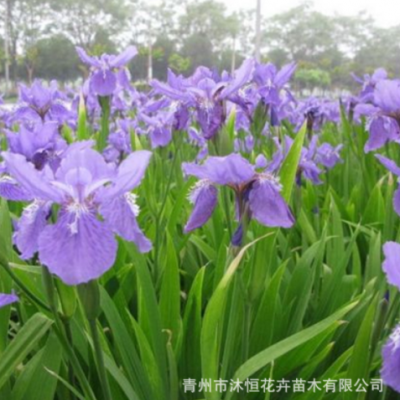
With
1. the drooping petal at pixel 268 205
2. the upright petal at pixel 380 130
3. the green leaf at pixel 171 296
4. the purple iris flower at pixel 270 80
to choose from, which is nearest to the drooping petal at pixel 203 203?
the drooping petal at pixel 268 205

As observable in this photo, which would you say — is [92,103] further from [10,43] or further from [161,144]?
[10,43]

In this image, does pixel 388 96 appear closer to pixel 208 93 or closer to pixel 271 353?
pixel 208 93

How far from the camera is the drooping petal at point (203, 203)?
50.6 inches

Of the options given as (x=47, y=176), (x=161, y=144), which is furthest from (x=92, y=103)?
(x=47, y=176)

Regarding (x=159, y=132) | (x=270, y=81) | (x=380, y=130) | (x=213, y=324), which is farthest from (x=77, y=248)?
(x=159, y=132)

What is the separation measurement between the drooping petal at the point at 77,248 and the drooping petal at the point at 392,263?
463 millimetres

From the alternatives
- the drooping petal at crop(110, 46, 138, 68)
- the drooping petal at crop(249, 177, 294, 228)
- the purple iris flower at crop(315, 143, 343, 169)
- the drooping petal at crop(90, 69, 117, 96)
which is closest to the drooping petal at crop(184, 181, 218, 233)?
the drooping petal at crop(249, 177, 294, 228)

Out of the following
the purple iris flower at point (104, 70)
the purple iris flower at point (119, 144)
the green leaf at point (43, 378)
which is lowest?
the purple iris flower at point (119, 144)

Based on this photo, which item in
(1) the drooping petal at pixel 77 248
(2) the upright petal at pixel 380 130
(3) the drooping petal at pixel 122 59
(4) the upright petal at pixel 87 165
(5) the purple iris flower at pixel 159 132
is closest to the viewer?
(1) the drooping petal at pixel 77 248

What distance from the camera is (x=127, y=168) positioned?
37.8 inches

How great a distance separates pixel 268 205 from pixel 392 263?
329 mm

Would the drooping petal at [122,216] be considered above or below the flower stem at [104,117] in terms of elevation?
above

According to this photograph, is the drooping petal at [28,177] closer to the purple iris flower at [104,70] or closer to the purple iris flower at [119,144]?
the purple iris flower at [104,70]

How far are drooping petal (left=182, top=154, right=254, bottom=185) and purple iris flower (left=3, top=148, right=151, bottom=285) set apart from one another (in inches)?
8.3
